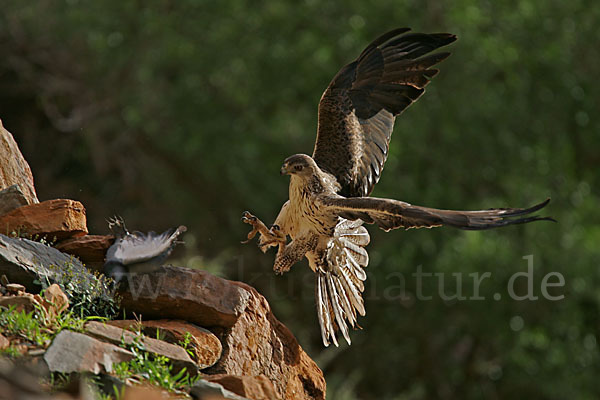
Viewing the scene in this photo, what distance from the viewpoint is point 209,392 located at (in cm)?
420

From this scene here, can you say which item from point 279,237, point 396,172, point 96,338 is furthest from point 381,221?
point 396,172

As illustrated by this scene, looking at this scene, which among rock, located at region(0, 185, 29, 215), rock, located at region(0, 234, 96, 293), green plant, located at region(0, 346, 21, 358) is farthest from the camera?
rock, located at region(0, 185, 29, 215)

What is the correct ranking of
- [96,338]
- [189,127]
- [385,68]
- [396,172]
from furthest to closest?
[189,127], [396,172], [385,68], [96,338]

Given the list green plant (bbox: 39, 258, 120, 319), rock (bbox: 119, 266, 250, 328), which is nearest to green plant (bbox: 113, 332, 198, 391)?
green plant (bbox: 39, 258, 120, 319)

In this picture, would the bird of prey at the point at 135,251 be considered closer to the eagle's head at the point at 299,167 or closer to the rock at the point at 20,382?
the eagle's head at the point at 299,167

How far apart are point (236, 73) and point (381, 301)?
14.6 ft

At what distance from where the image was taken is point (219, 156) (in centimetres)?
1432

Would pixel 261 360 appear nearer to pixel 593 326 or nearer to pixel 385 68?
pixel 385 68

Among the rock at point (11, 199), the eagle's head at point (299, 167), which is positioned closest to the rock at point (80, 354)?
the rock at point (11, 199)

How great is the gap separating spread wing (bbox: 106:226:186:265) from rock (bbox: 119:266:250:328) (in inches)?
4.0

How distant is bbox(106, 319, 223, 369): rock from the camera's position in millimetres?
4898

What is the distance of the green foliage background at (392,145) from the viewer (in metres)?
13.5

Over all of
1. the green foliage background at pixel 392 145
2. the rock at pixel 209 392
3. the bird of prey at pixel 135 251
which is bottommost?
the rock at pixel 209 392

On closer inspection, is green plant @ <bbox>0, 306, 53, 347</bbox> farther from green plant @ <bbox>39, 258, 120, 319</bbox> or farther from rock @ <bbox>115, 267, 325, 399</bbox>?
rock @ <bbox>115, 267, 325, 399</bbox>
